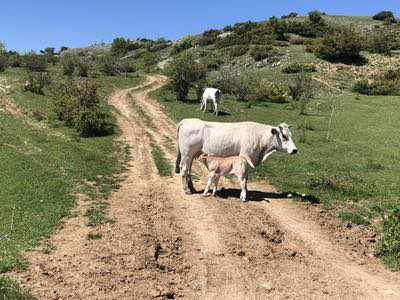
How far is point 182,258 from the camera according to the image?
39.7 ft

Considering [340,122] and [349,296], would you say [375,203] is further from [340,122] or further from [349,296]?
[340,122]

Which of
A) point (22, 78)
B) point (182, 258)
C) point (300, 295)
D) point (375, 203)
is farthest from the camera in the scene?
point (22, 78)

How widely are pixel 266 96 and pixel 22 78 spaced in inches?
998

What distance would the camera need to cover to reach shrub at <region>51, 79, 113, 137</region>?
29125 millimetres

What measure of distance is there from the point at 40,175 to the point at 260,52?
49999 mm

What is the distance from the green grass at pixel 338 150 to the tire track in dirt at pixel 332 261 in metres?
1.63

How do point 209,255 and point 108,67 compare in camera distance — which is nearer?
point 209,255

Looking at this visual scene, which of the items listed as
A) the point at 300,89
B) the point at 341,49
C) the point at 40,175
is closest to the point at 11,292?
the point at 40,175

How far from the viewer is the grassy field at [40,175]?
13203 mm

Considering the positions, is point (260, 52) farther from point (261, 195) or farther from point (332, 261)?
point (332, 261)

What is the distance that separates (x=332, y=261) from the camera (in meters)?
12.4

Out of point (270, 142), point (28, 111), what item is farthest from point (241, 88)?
point (270, 142)

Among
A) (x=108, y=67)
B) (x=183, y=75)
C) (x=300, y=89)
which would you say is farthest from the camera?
(x=108, y=67)

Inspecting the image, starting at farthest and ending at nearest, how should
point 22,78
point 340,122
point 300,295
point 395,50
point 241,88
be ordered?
1. point 395,50
2. point 22,78
3. point 241,88
4. point 340,122
5. point 300,295
